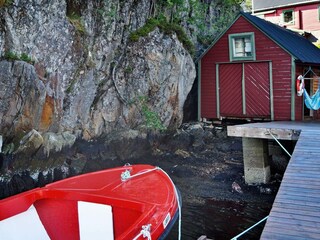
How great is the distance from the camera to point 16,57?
9.26m

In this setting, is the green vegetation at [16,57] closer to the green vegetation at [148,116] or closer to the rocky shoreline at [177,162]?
the rocky shoreline at [177,162]

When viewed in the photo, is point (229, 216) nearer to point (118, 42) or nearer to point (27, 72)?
point (27, 72)

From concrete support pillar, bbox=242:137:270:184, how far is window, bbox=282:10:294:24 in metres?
19.9

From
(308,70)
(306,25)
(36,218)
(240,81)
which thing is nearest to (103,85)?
(240,81)

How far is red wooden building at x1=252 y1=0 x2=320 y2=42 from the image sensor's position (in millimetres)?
24891

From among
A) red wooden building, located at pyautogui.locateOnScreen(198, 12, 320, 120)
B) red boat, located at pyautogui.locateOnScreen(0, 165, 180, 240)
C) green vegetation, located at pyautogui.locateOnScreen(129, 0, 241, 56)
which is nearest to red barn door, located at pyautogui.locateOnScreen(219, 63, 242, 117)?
red wooden building, located at pyautogui.locateOnScreen(198, 12, 320, 120)

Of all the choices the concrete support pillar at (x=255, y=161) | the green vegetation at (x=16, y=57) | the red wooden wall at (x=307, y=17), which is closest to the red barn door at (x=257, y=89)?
the concrete support pillar at (x=255, y=161)

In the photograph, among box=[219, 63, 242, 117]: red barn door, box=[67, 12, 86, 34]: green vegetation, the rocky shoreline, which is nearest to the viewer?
the rocky shoreline

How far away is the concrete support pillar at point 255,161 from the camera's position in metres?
9.98

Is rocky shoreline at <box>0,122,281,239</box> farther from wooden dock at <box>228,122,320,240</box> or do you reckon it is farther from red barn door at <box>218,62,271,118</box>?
wooden dock at <box>228,122,320,240</box>

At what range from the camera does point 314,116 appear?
48.1ft

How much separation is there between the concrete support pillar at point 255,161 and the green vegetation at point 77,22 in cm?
657

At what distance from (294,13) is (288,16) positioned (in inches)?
34.3

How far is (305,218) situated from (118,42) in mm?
10002
